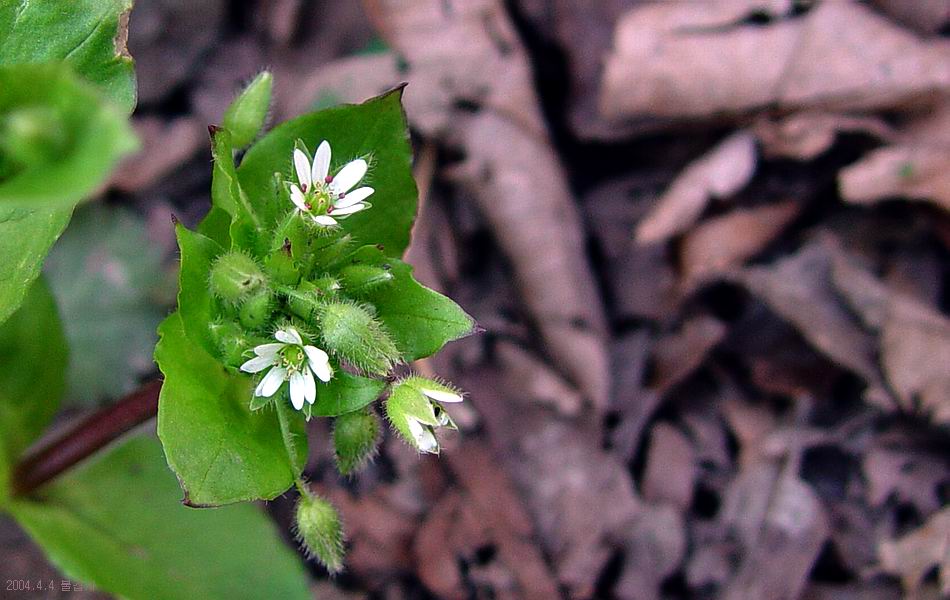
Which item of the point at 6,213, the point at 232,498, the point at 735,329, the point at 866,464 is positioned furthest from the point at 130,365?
the point at 866,464

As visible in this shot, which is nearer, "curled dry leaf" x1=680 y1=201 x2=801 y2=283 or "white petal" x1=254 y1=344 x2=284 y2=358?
"white petal" x1=254 y1=344 x2=284 y2=358

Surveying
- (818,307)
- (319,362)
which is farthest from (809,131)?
(319,362)


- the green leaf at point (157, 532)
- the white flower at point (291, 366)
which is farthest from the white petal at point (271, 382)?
the green leaf at point (157, 532)

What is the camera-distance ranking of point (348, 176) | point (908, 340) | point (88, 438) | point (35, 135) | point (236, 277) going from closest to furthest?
point (35, 135)
point (236, 277)
point (348, 176)
point (88, 438)
point (908, 340)

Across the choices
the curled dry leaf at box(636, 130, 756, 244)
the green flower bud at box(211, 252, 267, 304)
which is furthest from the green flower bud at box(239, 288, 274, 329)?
the curled dry leaf at box(636, 130, 756, 244)

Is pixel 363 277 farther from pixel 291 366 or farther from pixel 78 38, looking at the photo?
pixel 78 38

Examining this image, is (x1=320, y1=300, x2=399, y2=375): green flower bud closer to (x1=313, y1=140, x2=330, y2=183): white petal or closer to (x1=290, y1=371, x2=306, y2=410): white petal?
(x1=290, y1=371, x2=306, y2=410): white petal

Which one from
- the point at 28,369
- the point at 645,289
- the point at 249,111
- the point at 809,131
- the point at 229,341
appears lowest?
the point at 645,289

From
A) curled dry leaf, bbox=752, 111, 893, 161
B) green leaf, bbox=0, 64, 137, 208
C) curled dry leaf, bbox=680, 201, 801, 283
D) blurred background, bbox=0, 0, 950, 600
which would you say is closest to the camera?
green leaf, bbox=0, 64, 137, 208
